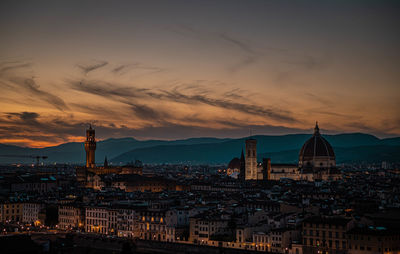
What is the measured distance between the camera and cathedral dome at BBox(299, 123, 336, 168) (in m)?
148

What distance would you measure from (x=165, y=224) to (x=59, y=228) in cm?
1857

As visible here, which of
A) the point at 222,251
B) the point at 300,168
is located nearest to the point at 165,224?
the point at 222,251

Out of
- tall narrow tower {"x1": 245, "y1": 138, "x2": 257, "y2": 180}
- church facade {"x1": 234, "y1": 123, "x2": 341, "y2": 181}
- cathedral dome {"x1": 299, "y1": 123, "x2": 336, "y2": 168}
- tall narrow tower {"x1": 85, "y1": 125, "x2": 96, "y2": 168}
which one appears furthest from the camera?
tall narrow tower {"x1": 85, "y1": 125, "x2": 96, "y2": 168}

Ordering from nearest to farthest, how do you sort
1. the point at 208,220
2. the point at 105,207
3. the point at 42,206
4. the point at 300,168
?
the point at 208,220, the point at 105,207, the point at 42,206, the point at 300,168

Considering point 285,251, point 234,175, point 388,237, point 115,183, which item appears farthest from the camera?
point 234,175

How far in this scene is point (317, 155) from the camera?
147750 millimetres

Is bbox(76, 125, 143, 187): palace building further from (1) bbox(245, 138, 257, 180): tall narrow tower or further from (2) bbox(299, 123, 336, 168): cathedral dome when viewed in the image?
(2) bbox(299, 123, 336, 168): cathedral dome

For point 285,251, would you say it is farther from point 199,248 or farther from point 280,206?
point 280,206

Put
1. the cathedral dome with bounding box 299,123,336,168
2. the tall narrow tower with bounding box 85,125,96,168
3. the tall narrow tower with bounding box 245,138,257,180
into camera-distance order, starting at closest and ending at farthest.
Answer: the tall narrow tower with bounding box 245,138,257,180, the cathedral dome with bounding box 299,123,336,168, the tall narrow tower with bounding box 85,125,96,168

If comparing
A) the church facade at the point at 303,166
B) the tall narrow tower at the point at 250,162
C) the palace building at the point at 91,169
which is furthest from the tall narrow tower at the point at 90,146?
the tall narrow tower at the point at 250,162

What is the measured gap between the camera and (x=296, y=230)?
55.6 metres

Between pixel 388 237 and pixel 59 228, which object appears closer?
pixel 388 237

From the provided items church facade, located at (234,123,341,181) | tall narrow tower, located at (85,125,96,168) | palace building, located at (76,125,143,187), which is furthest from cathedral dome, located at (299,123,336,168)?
tall narrow tower, located at (85,125,96,168)

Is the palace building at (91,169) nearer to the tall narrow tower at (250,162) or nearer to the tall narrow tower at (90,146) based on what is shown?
the tall narrow tower at (90,146)
